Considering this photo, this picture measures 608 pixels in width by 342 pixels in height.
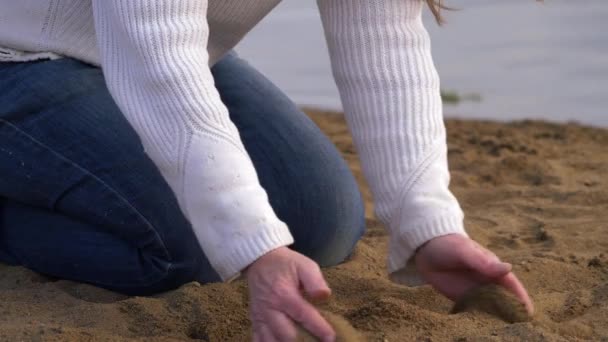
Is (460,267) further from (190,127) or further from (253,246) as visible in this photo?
(190,127)

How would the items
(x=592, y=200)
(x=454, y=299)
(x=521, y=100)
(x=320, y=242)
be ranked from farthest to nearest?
(x=521, y=100), (x=592, y=200), (x=320, y=242), (x=454, y=299)

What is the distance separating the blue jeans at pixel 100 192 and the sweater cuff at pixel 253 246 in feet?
2.61

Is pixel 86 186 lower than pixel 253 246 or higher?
lower

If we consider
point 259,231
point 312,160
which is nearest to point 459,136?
point 312,160

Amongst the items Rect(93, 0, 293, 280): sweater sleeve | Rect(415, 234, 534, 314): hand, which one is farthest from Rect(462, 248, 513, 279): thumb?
Rect(93, 0, 293, 280): sweater sleeve

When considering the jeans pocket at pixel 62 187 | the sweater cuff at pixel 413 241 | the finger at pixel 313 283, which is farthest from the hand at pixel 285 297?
the jeans pocket at pixel 62 187

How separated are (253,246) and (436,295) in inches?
29.5

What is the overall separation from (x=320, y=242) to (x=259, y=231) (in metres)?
1.02

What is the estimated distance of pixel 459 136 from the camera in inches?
176

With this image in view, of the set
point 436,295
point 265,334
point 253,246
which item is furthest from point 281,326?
point 436,295

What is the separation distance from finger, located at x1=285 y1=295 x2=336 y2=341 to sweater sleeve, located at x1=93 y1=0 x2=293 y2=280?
126 mm

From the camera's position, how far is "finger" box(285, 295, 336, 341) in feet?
5.31

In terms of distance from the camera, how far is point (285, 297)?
164 cm

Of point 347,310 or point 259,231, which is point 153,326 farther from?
point 259,231
